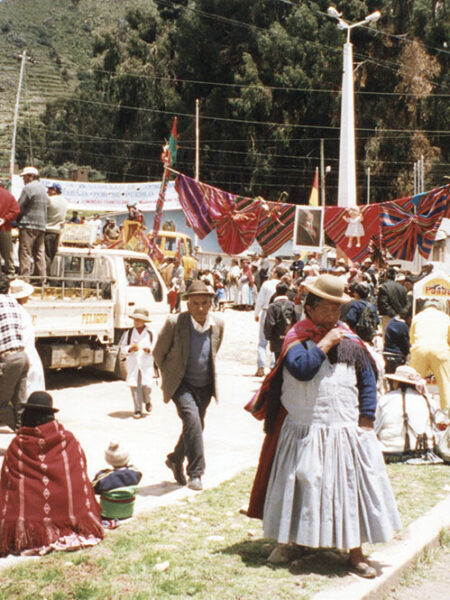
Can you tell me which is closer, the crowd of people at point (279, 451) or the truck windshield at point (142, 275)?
the crowd of people at point (279, 451)

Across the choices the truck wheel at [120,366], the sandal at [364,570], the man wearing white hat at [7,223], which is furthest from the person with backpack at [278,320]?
the sandal at [364,570]

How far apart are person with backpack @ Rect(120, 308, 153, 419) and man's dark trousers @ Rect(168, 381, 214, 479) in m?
2.99

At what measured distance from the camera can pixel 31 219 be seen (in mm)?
10602

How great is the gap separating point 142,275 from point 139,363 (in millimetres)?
4152

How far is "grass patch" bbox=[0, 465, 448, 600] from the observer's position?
13.0 ft

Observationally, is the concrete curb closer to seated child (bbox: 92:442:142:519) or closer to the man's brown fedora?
the man's brown fedora

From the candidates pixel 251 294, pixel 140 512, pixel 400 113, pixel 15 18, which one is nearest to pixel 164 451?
pixel 140 512

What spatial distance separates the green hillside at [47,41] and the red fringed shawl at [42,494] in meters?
124

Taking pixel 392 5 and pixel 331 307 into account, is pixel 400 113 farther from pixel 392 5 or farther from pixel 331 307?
pixel 331 307

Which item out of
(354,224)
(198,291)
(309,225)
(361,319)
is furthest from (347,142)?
(198,291)

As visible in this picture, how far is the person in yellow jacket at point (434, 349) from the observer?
8.74m

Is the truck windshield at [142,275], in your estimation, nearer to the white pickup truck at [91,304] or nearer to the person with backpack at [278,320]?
the white pickup truck at [91,304]

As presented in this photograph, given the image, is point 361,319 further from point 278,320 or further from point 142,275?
point 142,275

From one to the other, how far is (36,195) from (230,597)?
→ 7.67 metres
